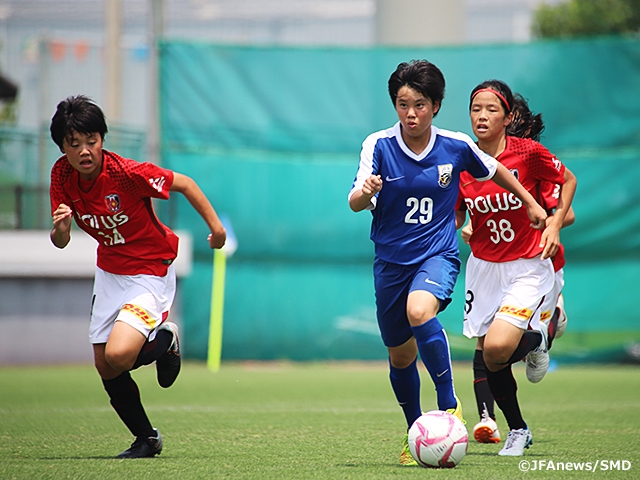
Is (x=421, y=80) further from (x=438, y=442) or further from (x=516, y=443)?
(x=516, y=443)

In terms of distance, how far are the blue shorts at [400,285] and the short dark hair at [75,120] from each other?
1.69 m

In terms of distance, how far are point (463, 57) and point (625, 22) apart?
44.8 ft

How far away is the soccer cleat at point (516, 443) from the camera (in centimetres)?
523

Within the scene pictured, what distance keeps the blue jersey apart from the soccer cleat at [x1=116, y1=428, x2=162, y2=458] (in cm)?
162

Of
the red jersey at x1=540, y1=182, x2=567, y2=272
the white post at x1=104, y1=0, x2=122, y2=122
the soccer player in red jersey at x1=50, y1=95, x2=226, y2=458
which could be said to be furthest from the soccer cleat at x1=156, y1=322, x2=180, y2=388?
the white post at x1=104, y1=0, x2=122, y2=122

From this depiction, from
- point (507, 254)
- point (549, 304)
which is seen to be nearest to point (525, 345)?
point (549, 304)

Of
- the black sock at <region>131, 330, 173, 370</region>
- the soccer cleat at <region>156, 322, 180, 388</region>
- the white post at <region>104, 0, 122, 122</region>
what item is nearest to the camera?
the black sock at <region>131, 330, 173, 370</region>

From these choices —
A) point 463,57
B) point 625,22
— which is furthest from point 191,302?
point 625,22

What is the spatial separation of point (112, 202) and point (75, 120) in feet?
1.61

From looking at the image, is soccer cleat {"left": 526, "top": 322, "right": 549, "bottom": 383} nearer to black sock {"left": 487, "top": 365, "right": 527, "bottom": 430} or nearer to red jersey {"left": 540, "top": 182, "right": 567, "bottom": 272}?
black sock {"left": 487, "top": 365, "right": 527, "bottom": 430}

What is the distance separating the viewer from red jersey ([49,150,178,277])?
5.23m

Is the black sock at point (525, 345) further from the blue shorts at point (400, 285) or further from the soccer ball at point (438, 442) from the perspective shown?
the soccer ball at point (438, 442)

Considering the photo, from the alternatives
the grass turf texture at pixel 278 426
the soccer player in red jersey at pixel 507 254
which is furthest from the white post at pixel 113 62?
the soccer player in red jersey at pixel 507 254

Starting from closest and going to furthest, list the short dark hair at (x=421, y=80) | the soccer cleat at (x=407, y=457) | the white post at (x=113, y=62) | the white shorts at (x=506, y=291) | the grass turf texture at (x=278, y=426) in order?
the grass turf texture at (x=278, y=426)
the soccer cleat at (x=407, y=457)
the short dark hair at (x=421, y=80)
the white shorts at (x=506, y=291)
the white post at (x=113, y=62)
